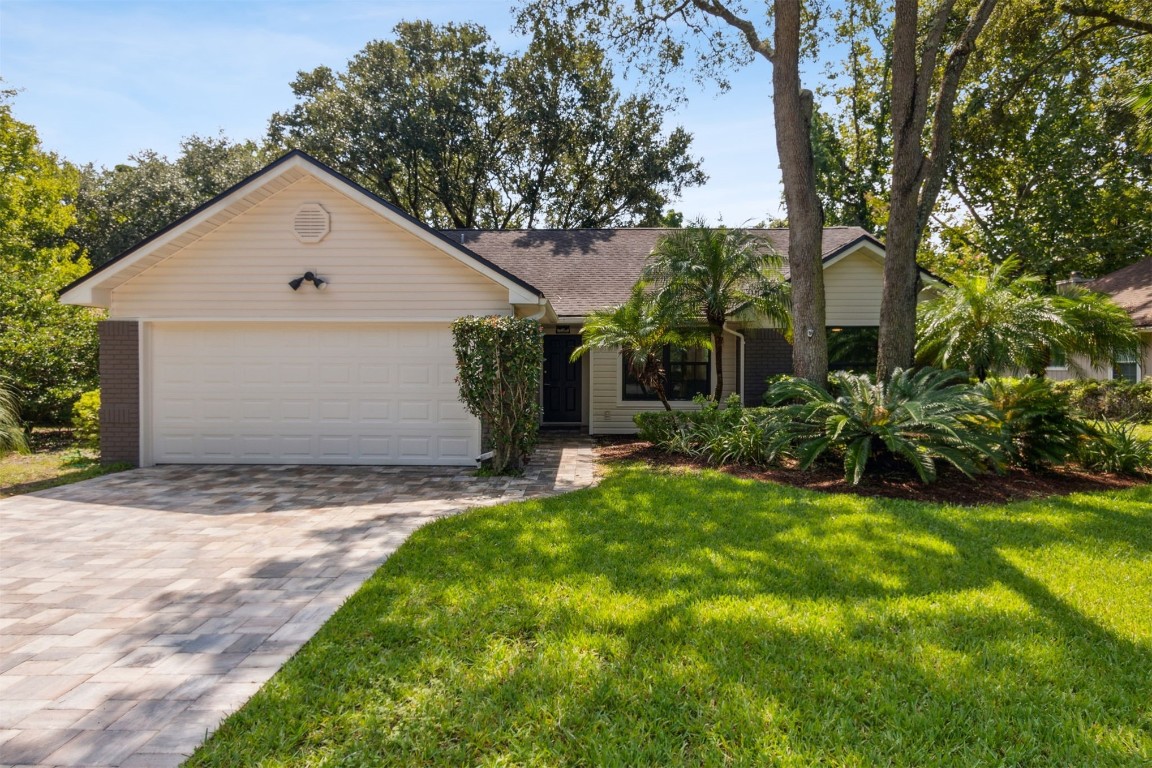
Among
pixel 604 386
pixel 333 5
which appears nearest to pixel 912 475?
pixel 604 386

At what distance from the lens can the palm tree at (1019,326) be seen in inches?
341

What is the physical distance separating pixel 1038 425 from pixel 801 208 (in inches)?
178

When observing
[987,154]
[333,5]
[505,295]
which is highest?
[987,154]

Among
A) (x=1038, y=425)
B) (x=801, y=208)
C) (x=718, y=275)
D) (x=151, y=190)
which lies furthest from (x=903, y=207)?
(x=151, y=190)

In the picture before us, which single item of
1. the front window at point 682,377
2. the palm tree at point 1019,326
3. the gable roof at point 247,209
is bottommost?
the front window at point 682,377

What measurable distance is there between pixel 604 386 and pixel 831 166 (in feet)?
60.1

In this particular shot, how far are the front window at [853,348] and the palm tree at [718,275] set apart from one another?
299 cm

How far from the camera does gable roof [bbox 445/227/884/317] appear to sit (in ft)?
44.7

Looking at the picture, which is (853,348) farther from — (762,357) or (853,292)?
(762,357)

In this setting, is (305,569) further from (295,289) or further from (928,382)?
(928,382)

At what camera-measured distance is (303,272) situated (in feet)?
31.5

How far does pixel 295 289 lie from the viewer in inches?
376

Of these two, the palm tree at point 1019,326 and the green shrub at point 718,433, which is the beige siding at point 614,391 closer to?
the green shrub at point 718,433

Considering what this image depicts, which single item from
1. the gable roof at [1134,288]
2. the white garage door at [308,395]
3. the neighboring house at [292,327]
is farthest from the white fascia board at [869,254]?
the white garage door at [308,395]
